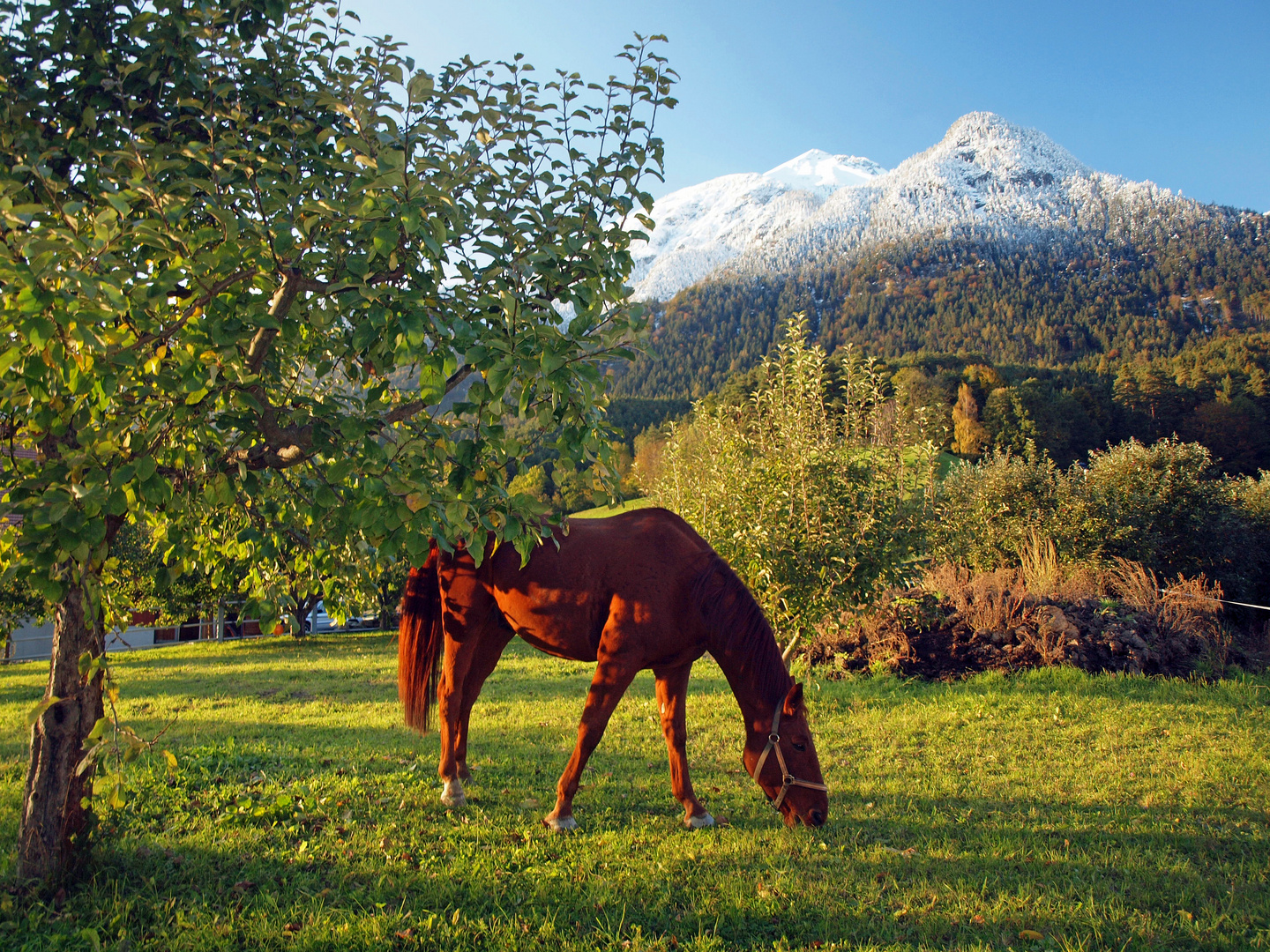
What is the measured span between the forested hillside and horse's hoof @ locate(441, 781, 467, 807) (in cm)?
7068

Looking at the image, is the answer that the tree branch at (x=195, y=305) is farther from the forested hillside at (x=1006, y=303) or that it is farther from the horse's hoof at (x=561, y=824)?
the forested hillside at (x=1006, y=303)

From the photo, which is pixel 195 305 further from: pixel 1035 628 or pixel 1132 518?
pixel 1132 518

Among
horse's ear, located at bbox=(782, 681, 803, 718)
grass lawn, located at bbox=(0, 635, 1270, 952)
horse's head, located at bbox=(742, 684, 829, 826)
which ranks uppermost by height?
horse's ear, located at bbox=(782, 681, 803, 718)

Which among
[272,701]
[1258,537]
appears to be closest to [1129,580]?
[1258,537]

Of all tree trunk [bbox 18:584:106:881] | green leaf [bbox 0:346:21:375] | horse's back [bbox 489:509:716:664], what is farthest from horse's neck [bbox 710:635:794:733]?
green leaf [bbox 0:346:21:375]

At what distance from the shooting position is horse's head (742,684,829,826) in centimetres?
484

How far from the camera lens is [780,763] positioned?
15.9ft

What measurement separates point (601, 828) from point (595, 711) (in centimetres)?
85

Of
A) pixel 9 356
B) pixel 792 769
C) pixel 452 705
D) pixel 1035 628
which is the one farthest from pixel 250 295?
pixel 1035 628

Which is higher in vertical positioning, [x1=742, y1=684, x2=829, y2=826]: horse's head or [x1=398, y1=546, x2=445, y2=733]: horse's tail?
[x1=398, y1=546, x2=445, y2=733]: horse's tail

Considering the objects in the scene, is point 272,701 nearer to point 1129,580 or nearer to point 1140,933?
point 1140,933

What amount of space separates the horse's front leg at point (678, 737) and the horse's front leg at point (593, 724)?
457 millimetres

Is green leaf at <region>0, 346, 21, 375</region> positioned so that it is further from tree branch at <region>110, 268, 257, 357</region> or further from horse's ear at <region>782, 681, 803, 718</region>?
horse's ear at <region>782, 681, 803, 718</region>

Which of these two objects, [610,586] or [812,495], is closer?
[610,586]
